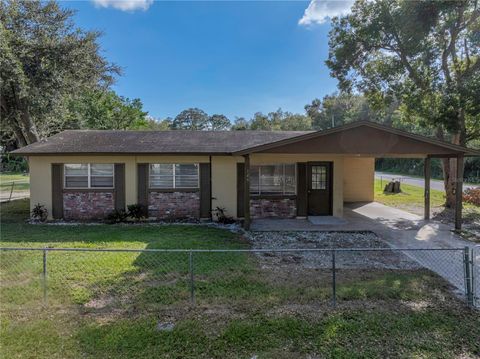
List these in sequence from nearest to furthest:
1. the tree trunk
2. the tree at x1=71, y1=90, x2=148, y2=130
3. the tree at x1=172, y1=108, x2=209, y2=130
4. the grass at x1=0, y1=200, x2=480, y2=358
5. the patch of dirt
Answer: the grass at x1=0, y1=200, x2=480, y2=358, the patch of dirt, the tree trunk, the tree at x1=71, y1=90, x2=148, y2=130, the tree at x1=172, y1=108, x2=209, y2=130

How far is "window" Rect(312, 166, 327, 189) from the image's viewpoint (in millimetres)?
12039

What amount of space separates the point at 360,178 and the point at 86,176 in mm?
13474

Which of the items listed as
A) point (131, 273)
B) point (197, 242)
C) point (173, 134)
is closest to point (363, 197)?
point (173, 134)

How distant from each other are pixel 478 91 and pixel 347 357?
12030 mm

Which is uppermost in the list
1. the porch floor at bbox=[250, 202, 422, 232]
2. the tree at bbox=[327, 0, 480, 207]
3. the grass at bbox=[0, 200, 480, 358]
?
the tree at bbox=[327, 0, 480, 207]

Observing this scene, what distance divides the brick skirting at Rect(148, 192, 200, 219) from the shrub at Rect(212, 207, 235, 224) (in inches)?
27.2

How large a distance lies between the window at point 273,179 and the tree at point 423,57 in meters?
6.52

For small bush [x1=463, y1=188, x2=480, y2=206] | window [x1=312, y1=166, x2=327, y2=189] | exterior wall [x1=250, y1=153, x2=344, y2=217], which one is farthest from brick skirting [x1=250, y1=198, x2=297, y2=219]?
small bush [x1=463, y1=188, x2=480, y2=206]

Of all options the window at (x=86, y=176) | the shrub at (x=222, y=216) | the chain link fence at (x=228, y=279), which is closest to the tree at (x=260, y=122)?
the shrub at (x=222, y=216)

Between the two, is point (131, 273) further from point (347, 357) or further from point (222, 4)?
point (222, 4)

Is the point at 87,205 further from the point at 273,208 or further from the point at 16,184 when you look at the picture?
the point at 16,184

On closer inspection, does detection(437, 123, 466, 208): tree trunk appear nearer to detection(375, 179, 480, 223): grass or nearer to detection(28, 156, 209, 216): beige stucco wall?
detection(375, 179, 480, 223): grass

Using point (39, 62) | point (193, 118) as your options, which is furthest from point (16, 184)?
point (193, 118)

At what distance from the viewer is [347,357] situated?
349 cm
